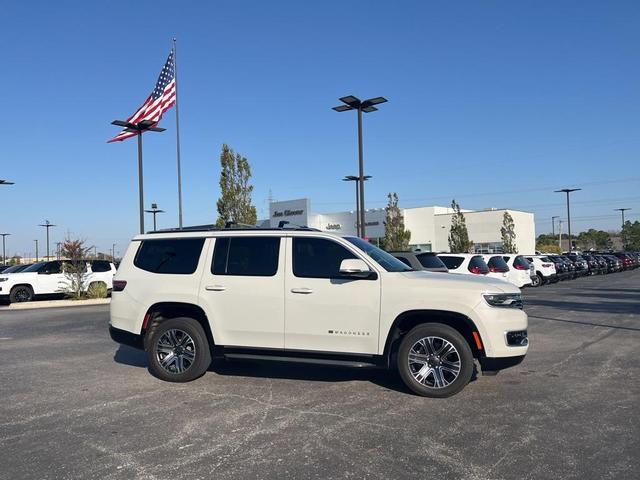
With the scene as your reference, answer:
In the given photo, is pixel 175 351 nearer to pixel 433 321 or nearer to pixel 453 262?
pixel 433 321

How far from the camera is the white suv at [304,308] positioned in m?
6.30

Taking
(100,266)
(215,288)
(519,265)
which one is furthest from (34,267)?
(519,265)

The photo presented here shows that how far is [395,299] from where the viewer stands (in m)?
6.42

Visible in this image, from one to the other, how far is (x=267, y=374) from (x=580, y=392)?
3.86 meters

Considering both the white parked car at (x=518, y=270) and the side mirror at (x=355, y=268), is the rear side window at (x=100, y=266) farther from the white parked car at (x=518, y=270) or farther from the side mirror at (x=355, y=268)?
the side mirror at (x=355, y=268)

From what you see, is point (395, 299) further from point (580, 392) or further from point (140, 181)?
point (140, 181)

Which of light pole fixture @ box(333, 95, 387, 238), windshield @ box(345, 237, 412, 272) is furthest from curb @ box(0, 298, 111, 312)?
windshield @ box(345, 237, 412, 272)

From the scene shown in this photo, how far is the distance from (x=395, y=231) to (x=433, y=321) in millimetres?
29994

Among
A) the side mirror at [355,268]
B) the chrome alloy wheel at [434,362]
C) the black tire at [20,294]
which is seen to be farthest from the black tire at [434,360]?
the black tire at [20,294]

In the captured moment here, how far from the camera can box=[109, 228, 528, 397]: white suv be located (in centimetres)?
630

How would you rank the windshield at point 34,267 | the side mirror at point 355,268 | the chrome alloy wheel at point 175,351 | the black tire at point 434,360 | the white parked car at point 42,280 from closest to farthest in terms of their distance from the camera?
the black tire at point 434,360, the side mirror at point 355,268, the chrome alloy wheel at point 175,351, the white parked car at point 42,280, the windshield at point 34,267

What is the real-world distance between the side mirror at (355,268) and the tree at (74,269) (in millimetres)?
16625

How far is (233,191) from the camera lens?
28688 mm

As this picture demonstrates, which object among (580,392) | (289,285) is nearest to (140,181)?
(289,285)
